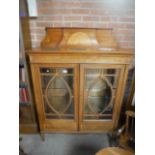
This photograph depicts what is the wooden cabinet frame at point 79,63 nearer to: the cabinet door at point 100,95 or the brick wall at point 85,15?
the cabinet door at point 100,95

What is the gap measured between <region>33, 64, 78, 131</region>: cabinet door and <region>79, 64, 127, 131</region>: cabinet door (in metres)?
0.09

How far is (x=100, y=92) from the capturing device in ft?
5.60

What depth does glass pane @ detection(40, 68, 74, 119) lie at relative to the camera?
154 centimetres

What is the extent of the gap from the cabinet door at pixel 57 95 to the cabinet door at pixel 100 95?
94 mm

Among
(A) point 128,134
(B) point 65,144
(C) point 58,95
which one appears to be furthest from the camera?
(B) point 65,144

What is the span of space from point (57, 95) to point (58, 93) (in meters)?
0.03

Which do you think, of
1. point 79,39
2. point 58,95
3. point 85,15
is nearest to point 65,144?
point 58,95

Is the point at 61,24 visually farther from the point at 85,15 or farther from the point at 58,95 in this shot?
the point at 58,95

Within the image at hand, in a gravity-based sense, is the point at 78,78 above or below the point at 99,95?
above

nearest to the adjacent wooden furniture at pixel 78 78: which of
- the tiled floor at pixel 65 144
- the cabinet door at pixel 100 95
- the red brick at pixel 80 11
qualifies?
the cabinet door at pixel 100 95

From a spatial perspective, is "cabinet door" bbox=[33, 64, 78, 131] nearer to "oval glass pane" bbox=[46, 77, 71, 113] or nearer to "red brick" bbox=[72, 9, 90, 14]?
"oval glass pane" bbox=[46, 77, 71, 113]
